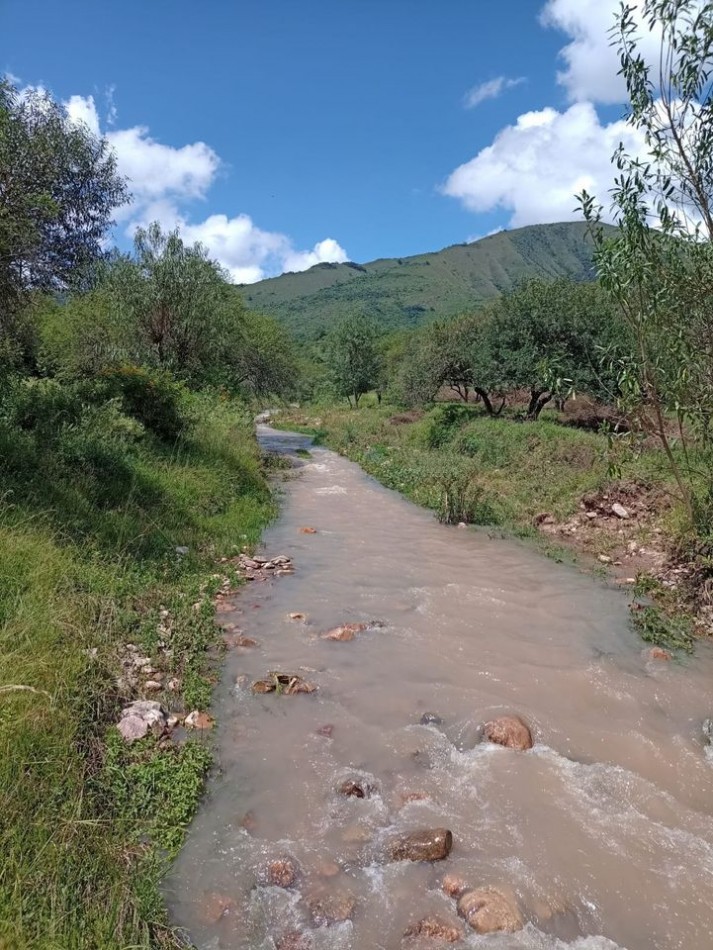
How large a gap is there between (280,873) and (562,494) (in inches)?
559

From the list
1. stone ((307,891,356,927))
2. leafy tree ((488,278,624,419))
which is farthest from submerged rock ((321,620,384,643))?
leafy tree ((488,278,624,419))

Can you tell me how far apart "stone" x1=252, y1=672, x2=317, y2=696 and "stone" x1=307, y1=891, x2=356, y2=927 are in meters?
2.87

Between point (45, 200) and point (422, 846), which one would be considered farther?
point (45, 200)

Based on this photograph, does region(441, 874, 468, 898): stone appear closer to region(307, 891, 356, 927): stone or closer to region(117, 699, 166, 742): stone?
region(307, 891, 356, 927): stone

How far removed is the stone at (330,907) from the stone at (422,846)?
54cm

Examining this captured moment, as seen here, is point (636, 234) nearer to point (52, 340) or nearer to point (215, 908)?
point (215, 908)

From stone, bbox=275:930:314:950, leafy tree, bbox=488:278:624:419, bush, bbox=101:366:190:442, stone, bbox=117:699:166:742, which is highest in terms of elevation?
leafy tree, bbox=488:278:624:419

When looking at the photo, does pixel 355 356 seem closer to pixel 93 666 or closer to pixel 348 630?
pixel 348 630

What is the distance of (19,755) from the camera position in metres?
4.51

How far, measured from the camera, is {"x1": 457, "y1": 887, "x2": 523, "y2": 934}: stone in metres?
4.02

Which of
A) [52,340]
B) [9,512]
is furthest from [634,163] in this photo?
[52,340]

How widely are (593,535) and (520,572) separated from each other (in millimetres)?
3112

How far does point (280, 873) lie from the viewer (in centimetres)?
438

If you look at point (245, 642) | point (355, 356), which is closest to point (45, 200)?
point (245, 642)
